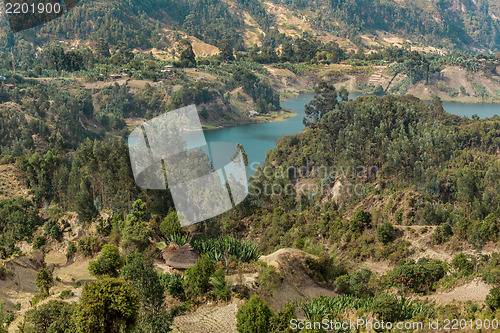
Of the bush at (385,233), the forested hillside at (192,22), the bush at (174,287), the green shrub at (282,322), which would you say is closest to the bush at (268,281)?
the bush at (174,287)

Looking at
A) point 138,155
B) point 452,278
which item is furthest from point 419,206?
point 138,155

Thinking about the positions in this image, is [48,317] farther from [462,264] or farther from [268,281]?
[462,264]

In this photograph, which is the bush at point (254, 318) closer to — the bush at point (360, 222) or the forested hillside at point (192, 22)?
the bush at point (360, 222)

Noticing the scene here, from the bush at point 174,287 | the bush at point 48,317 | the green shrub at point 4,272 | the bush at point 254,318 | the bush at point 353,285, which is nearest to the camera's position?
the bush at point 254,318

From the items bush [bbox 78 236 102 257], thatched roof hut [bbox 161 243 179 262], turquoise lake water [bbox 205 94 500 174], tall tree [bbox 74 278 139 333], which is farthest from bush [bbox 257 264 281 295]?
turquoise lake water [bbox 205 94 500 174]

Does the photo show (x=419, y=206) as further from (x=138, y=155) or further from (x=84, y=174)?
(x=84, y=174)

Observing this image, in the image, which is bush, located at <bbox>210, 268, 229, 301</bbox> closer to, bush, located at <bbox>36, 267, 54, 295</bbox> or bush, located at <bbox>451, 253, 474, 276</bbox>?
bush, located at <bbox>36, 267, 54, 295</bbox>

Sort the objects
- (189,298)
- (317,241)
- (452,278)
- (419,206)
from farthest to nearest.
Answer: (419,206)
(317,241)
(452,278)
(189,298)
